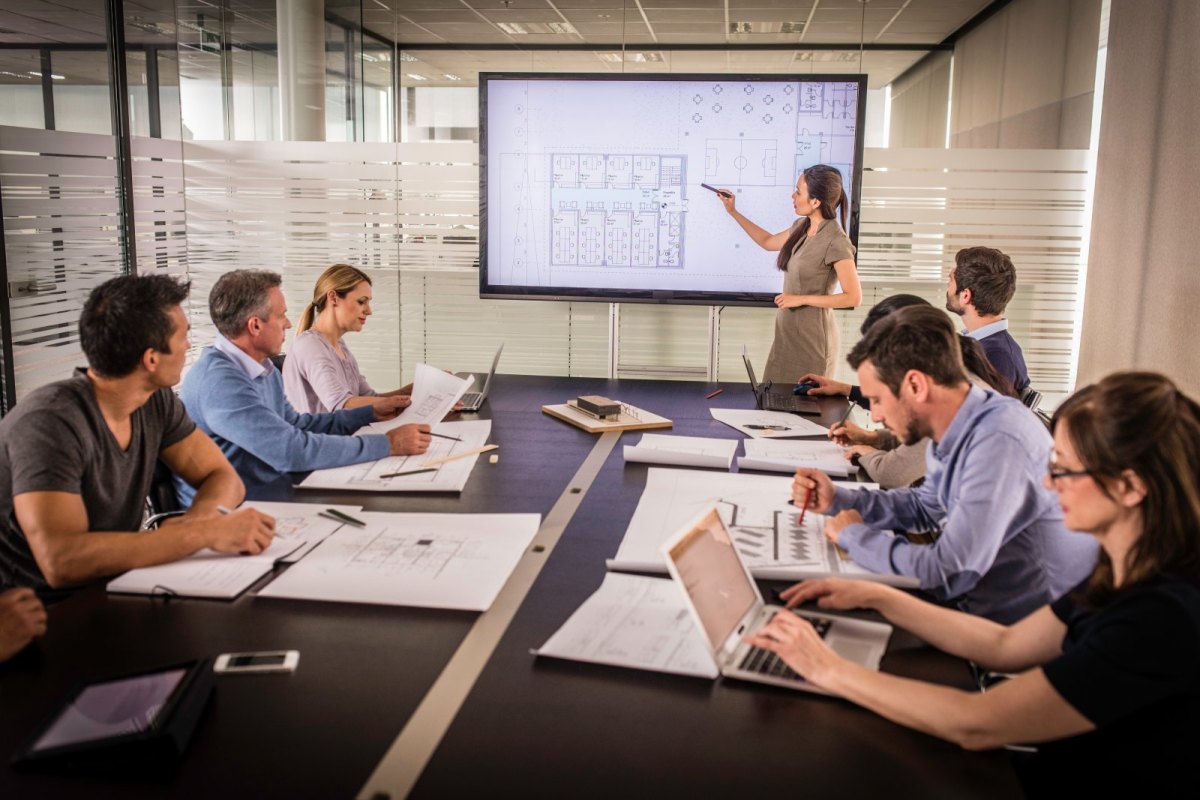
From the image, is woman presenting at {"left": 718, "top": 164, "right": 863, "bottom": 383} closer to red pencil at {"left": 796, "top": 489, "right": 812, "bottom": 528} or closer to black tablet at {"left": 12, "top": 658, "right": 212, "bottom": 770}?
red pencil at {"left": 796, "top": 489, "right": 812, "bottom": 528}

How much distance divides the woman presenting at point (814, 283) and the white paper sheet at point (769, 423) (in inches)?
45.2

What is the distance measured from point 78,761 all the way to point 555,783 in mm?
535

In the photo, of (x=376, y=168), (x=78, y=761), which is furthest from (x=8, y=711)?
(x=376, y=168)

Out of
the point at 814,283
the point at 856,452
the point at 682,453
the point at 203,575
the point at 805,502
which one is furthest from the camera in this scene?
the point at 814,283

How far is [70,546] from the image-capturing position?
5.75 ft

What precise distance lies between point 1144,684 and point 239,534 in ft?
4.67

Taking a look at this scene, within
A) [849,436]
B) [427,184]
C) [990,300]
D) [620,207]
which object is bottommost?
[849,436]

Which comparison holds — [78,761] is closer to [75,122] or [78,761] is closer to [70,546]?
[70,546]

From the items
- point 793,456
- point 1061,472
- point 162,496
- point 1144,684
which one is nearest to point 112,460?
point 162,496

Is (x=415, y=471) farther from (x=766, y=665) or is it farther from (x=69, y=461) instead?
(x=766, y=665)

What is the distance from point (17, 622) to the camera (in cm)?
141

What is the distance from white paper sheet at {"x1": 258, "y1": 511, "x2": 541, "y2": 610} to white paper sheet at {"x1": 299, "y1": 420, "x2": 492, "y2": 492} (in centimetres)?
24

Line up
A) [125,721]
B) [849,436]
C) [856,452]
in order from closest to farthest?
[125,721], [856,452], [849,436]

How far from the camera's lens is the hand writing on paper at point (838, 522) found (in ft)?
6.33
